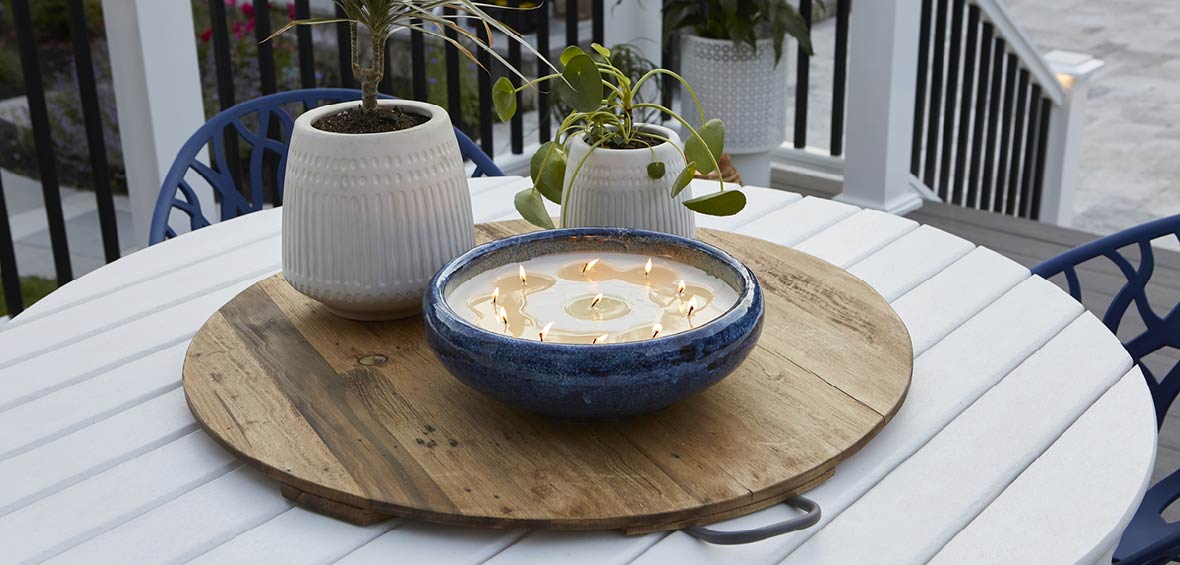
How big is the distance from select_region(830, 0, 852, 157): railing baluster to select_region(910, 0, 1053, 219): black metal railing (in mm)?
211

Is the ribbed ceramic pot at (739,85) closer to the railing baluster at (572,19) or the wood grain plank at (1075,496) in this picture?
the railing baluster at (572,19)

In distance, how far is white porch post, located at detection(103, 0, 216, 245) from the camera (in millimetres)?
2252

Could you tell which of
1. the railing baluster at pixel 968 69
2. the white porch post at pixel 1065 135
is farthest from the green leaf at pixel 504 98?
the white porch post at pixel 1065 135

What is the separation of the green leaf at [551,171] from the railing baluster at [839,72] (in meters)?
2.28

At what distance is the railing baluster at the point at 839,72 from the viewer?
3350mm

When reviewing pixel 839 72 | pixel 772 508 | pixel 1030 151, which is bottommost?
pixel 1030 151

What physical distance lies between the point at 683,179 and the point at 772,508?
350 mm

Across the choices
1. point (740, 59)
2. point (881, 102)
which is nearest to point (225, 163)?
point (740, 59)

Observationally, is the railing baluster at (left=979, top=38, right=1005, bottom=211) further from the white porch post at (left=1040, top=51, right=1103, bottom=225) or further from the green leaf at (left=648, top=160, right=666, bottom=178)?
the green leaf at (left=648, top=160, right=666, bottom=178)

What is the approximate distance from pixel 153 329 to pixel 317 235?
0.84ft

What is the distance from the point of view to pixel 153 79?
90.1 inches

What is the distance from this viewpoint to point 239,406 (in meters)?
1.05

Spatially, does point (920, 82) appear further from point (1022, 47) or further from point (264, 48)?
point (264, 48)

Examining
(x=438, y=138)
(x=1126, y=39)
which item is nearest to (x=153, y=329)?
(x=438, y=138)
